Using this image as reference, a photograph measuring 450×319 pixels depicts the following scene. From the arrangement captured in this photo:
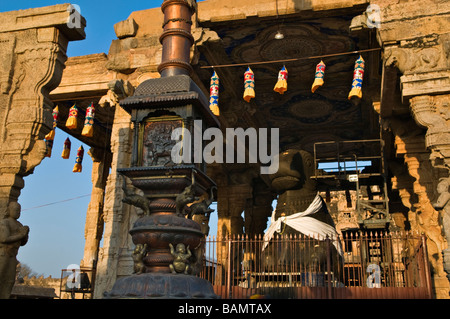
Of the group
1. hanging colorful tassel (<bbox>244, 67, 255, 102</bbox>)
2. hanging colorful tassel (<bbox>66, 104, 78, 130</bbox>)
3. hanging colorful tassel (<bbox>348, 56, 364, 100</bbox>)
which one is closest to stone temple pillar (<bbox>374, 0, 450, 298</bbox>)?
hanging colorful tassel (<bbox>348, 56, 364, 100</bbox>)

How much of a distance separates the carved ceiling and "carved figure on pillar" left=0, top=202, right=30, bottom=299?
242 inches

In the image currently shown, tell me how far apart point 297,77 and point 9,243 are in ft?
32.6

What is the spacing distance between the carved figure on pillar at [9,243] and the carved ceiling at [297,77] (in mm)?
6136

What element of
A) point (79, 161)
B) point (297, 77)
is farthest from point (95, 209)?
point (297, 77)

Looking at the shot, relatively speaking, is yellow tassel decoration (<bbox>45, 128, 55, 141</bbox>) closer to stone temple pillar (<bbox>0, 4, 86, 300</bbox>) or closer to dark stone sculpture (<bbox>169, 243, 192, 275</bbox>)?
stone temple pillar (<bbox>0, 4, 86, 300</bbox>)

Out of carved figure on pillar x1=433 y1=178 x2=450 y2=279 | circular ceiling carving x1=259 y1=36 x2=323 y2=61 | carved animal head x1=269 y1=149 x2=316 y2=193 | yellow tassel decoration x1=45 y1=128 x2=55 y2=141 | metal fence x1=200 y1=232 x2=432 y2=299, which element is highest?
circular ceiling carving x1=259 y1=36 x2=323 y2=61

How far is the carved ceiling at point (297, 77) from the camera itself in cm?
1109

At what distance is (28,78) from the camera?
27.2ft

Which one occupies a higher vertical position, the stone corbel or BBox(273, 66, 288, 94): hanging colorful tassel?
BBox(273, 66, 288, 94): hanging colorful tassel

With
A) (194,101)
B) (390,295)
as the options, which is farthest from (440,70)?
(194,101)

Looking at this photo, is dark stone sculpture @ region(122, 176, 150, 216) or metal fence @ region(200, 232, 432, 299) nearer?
dark stone sculpture @ region(122, 176, 150, 216)

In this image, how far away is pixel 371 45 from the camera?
10.7 metres

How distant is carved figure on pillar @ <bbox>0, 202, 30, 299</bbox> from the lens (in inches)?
270
